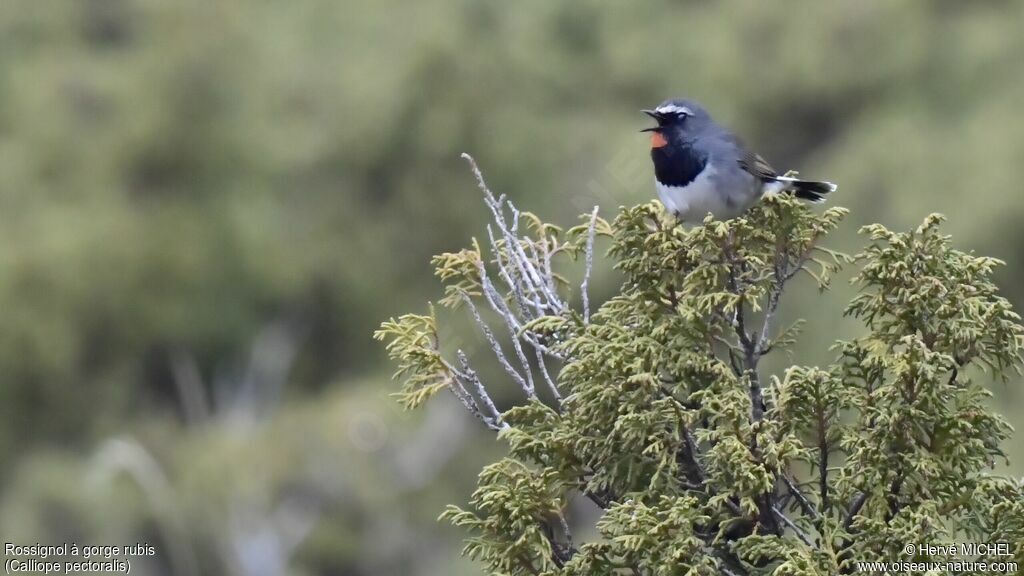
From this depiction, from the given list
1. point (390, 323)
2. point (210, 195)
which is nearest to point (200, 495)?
point (210, 195)

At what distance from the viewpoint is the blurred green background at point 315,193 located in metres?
16.5

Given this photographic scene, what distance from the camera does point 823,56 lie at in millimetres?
20844

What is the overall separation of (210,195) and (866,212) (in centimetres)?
889

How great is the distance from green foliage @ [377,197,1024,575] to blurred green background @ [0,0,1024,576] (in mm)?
12241

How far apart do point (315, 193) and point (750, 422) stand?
53.8 feet

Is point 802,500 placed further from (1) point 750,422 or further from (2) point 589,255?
(2) point 589,255

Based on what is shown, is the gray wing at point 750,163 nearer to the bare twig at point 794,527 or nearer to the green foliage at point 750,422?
the green foliage at point 750,422

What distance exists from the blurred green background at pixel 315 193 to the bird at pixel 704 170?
1087cm

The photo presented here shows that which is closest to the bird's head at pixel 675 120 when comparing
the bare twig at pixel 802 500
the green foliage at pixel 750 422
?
the green foliage at pixel 750 422

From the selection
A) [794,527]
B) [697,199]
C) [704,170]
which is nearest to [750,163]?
[704,170]

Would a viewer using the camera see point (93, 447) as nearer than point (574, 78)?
Yes

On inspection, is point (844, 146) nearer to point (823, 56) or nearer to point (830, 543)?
point (823, 56)

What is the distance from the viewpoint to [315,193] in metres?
19.3

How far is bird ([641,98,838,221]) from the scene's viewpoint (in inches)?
181
